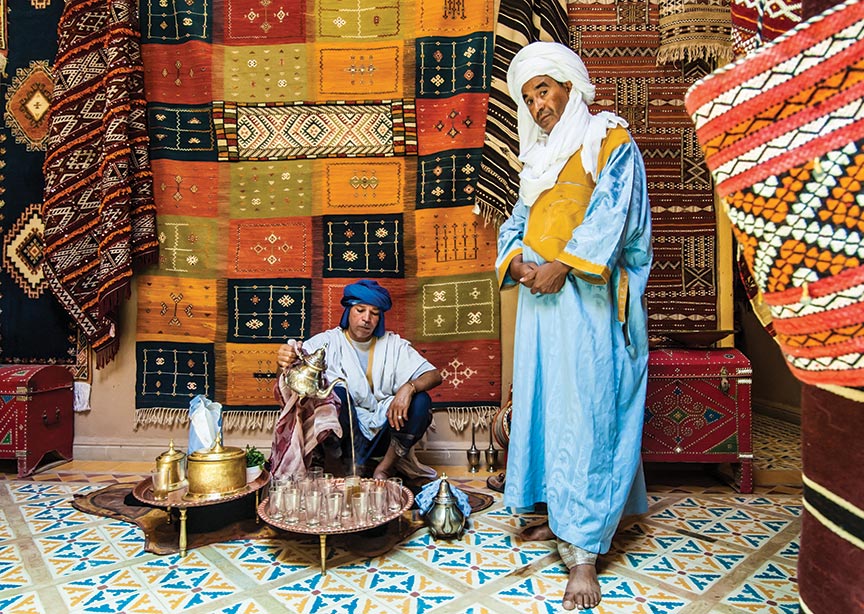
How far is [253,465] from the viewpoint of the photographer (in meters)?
2.58

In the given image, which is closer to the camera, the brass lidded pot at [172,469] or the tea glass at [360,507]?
the tea glass at [360,507]

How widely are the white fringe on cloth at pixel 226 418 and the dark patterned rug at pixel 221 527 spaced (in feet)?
2.64

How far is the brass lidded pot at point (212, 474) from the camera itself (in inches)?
87.9

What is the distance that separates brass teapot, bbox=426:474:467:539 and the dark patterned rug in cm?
13

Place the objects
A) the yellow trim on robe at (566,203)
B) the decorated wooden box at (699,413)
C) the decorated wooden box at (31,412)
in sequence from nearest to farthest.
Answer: the yellow trim on robe at (566,203)
the decorated wooden box at (699,413)
the decorated wooden box at (31,412)

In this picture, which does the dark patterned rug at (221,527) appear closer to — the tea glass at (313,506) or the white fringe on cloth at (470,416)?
the tea glass at (313,506)

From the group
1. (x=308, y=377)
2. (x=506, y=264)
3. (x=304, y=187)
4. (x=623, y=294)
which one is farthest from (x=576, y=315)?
(x=304, y=187)

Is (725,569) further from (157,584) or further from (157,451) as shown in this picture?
(157,451)

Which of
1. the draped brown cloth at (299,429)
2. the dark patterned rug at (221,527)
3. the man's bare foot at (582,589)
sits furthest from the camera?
the draped brown cloth at (299,429)

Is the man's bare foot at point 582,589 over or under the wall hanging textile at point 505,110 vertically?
under

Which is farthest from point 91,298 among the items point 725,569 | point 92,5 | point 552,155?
point 725,569

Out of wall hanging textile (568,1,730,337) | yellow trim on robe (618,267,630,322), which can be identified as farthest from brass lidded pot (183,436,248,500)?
wall hanging textile (568,1,730,337)

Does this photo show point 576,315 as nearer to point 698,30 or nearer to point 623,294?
point 623,294

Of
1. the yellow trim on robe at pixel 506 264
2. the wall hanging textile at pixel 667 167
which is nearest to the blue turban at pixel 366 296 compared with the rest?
the yellow trim on robe at pixel 506 264
